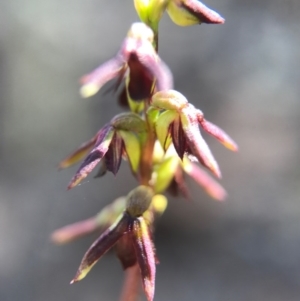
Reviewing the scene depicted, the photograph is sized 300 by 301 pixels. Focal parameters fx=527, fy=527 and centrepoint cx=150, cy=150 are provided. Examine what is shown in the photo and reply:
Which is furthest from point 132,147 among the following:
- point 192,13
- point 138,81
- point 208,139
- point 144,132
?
point 208,139

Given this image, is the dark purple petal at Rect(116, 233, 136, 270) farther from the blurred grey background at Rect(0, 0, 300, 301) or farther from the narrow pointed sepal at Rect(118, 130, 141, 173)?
the blurred grey background at Rect(0, 0, 300, 301)

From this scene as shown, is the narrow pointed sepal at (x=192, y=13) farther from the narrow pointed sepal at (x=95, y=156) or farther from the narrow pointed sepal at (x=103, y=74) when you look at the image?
the narrow pointed sepal at (x=95, y=156)

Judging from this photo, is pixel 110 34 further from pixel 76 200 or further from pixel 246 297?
pixel 246 297

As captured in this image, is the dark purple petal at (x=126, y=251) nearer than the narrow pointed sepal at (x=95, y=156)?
No

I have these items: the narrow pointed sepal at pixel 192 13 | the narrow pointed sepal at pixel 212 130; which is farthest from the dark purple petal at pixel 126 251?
the narrow pointed sepal at pixel 192 13

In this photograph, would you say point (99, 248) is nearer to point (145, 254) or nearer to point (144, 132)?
point (145, 254)
